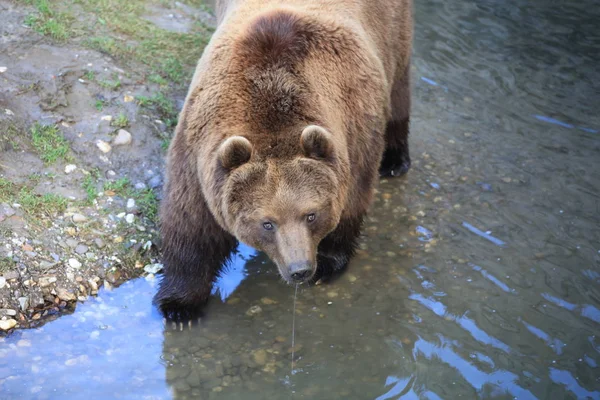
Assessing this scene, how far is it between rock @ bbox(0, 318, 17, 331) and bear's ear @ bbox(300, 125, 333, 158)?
102 inches

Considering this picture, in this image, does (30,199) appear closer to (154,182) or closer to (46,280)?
(46,280)

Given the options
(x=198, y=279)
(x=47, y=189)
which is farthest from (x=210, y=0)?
(x=198, y=279)

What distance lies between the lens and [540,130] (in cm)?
873

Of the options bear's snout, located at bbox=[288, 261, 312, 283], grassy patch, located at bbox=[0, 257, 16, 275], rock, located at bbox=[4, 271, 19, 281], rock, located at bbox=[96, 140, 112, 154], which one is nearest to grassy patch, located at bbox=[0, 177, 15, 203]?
grassy patch, located at bbox=[0, 257, 16, 275]

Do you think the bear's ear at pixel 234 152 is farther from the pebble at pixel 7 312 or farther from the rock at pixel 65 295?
the pebble at pixel 7 312

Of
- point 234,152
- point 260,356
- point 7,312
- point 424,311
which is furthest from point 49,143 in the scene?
point 424,311

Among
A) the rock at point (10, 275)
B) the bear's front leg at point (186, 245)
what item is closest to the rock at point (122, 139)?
the bear's front leg at point (186, 245)

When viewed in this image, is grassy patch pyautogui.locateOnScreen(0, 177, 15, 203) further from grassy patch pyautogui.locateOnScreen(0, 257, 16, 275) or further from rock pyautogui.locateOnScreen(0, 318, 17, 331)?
rock pyautogui.locateOnScreen(0, 318, 17, 331)

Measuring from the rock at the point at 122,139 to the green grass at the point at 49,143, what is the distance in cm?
46

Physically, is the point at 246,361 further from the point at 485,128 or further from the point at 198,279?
the point at 485,128

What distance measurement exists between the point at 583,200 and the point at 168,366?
448cm

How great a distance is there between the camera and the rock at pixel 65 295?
19.4ft

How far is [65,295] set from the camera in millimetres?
5918

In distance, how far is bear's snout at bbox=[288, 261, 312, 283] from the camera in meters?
4.95
